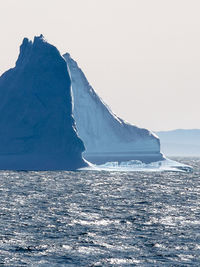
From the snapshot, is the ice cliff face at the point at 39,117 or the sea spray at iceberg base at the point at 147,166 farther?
the sea spray at iceberg base at the point at 147,166

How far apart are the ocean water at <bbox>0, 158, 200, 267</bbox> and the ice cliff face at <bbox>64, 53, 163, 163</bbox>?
33.6m

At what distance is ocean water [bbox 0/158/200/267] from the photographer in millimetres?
20844

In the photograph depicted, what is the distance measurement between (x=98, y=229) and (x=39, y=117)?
4164cm

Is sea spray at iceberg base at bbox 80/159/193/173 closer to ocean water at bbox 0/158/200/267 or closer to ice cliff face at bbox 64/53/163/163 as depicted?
ice cliff face at bbox 64/53/163/163

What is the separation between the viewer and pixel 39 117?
67.4 m

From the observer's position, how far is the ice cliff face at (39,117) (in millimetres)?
65812

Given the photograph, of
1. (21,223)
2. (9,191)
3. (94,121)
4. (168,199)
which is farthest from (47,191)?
(94,121)

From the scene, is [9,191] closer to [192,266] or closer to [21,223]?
[21,223]

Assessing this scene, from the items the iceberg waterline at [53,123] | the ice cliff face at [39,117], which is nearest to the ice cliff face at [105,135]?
the iceberg waterline at [53,123]

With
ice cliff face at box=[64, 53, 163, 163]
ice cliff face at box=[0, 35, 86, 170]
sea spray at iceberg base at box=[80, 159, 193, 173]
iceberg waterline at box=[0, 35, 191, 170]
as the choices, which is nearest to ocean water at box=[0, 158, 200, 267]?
ice cliff face at box=[0, 35, 86, 170]

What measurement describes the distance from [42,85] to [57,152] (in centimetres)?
948

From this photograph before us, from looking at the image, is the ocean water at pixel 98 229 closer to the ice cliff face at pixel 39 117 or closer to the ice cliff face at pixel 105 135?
the ice cliff face at pixel 39 117

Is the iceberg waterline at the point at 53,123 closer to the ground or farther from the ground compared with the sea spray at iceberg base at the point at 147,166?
farther from the ground

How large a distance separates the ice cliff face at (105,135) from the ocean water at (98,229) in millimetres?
33580
